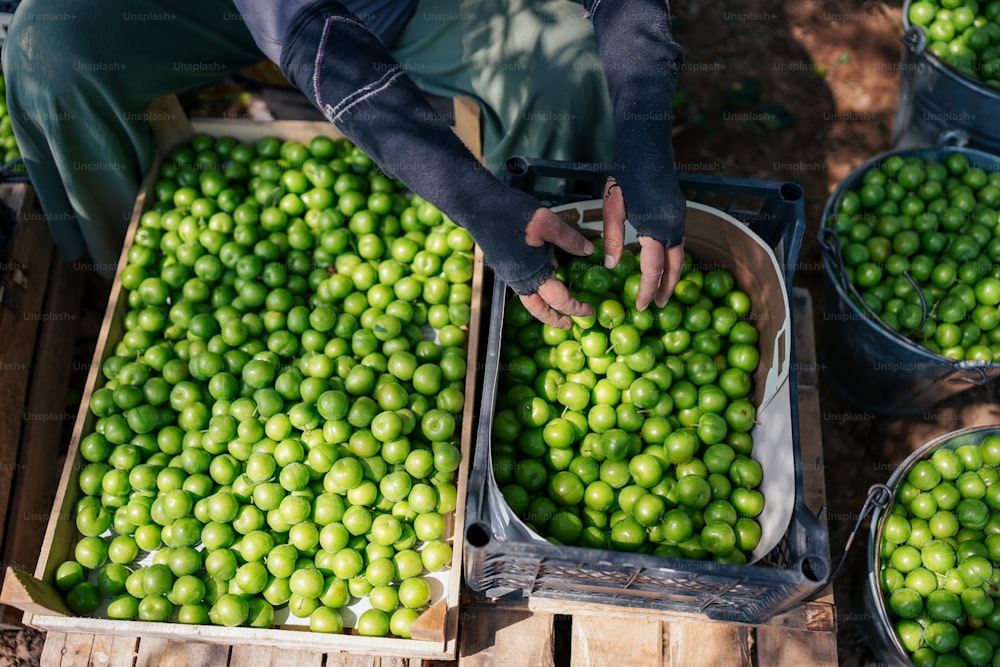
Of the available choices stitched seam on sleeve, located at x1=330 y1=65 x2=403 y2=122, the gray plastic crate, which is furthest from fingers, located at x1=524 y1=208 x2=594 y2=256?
stitched seam on sleeve, located at x1=330 y1=65 x2=403 y2=122

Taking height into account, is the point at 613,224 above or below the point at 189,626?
above

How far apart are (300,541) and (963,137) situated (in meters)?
4.22

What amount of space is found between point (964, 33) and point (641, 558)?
3.96 m

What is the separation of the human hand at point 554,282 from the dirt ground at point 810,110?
2.16 metres

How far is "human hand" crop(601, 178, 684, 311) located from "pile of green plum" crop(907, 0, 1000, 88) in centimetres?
242

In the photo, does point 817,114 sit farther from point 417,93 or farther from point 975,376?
point 417,93

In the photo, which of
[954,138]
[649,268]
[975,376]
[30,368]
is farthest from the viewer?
[954,138]

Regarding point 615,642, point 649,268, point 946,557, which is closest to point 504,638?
point 615,642

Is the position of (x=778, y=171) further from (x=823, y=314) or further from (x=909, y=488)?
(x=909, y=488)

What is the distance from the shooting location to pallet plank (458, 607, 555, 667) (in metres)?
3.07

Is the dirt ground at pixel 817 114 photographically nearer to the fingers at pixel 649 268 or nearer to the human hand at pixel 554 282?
the fingers at pixel 649 268

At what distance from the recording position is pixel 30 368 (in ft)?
12.9

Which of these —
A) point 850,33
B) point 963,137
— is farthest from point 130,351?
point 850,33

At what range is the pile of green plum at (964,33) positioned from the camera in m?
4.28
